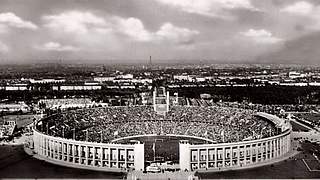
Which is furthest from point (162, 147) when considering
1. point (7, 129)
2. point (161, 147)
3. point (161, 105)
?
point (7, 129)

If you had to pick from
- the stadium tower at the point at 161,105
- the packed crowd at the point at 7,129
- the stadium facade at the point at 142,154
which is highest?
the stadium tower at the point at 161,105

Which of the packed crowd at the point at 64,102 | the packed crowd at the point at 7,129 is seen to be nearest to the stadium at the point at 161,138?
the packed crowd at the point at 7,129

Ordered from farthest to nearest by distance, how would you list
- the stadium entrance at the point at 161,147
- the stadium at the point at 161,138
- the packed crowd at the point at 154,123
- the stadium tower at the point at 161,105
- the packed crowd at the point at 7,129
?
the stadium tower at the point at 161,105
the packed crowd at the point at 7,129
the packed crowd at the point at 154,123
the stadium entrance at the point at 161,147
the stadium at the point at 161,138

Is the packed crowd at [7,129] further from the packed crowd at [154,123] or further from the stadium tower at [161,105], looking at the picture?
the stadium tower at [161,105]

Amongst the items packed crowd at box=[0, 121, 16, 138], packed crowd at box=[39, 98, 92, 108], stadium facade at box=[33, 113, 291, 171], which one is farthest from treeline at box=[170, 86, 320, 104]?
stadium facade at box=[33, 113, 291, 171]

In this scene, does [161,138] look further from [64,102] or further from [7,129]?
[64,102]

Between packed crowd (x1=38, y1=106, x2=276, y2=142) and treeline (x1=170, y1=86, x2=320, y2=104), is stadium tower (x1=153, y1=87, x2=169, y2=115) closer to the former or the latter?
packed crowd (x1=38, y1=106, x2=276, y2=142)

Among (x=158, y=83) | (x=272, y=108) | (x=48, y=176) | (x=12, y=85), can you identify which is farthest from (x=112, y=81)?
(x=48, y=176)

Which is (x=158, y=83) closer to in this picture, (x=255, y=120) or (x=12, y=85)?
(x=12, y=85)
